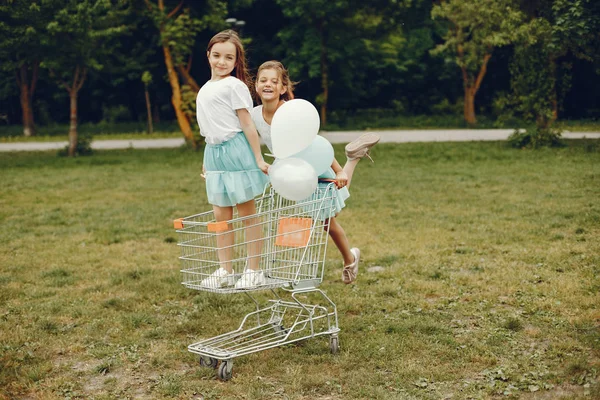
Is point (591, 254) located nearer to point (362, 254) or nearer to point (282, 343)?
point (362, 254)

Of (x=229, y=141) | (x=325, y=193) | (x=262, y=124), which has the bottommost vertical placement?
(x=325, y=193)

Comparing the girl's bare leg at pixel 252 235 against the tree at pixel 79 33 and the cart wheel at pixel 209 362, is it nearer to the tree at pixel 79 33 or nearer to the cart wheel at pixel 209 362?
the cart wheel at pixel 209 362

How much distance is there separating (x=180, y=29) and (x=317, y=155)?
49.7 ft

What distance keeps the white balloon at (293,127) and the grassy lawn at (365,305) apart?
1.46 metres

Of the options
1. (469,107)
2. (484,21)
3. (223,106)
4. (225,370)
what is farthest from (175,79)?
(225,370)

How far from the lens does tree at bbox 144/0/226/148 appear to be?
61.4 feet

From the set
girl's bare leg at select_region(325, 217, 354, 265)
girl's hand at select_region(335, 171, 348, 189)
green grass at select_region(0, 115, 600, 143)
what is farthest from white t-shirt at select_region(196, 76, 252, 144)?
green grass at select_region(0, 115, 600, 143)

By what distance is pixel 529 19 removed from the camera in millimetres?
17625

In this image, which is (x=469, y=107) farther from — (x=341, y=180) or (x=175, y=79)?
(x=341, y=180)

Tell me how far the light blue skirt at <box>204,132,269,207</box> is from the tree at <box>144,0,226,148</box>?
48.0 feet

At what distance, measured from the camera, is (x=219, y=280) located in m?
4.48

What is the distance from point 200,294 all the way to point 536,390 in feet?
10.7

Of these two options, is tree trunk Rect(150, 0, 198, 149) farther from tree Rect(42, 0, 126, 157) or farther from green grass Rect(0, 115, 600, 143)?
green grass Rect(0, 115, 600, 143)

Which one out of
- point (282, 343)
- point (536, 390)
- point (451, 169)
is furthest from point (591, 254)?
point (451, 169)
